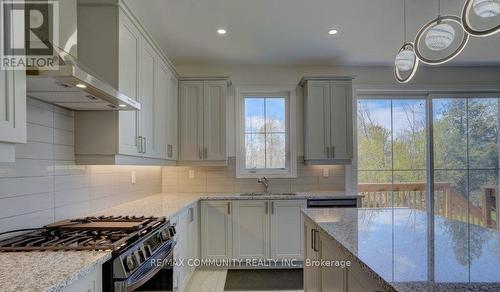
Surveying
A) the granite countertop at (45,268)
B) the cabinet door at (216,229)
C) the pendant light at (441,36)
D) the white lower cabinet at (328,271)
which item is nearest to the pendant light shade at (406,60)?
the pendant light at (441,36)

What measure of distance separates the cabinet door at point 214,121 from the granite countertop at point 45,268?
2648 mm

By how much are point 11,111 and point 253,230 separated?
302 cm

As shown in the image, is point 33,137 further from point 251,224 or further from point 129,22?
point 251,224

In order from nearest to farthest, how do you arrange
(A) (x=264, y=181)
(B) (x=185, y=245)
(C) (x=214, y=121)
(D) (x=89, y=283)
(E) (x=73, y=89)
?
(D) (x=89, y=283), (E) (x=73, y=89), (B) (x=185, y=245), (C) (x=214, y=121), (A) (x=264, y=181)

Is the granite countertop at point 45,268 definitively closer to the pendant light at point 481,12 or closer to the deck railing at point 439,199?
the pendant light at point 481,12

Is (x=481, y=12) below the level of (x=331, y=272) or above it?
above

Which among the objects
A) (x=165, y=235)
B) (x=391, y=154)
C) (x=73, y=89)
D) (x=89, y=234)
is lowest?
(x=165, y=235)

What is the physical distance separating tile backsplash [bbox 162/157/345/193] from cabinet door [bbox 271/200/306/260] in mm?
601

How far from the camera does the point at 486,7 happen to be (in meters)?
1.56

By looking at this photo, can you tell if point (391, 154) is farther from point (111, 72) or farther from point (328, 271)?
point (111, 72)

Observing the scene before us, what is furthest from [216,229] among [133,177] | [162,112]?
[162,112]

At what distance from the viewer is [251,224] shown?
12.6ft

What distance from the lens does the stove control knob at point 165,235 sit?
84.8 inches

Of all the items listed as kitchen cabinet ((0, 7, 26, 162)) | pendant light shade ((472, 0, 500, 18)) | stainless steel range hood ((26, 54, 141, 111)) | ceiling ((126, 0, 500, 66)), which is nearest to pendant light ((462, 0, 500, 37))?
pendant light shade ((472, 0, 500, 18))
